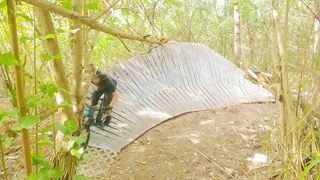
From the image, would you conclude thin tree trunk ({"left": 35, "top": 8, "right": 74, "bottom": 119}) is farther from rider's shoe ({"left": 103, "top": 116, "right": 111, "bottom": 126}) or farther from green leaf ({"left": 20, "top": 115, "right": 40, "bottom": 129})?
rider's shoe ({"left": 103, "top": 116, "right": 111, "bottom": 126})

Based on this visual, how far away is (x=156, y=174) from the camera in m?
3.62

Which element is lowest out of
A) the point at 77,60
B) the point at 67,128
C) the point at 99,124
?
the point at 99,124

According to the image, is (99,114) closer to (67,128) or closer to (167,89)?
(167,89)

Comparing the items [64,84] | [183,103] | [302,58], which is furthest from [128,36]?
[183,103]

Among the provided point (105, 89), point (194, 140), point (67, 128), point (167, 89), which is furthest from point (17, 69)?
point (167, 89)

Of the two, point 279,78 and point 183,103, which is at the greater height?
point 279,78

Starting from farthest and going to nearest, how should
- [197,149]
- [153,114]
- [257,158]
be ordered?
[153,114], [197,149], [257,158]

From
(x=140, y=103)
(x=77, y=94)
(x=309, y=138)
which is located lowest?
(x=140, y=103)

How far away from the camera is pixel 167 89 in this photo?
5.45 m

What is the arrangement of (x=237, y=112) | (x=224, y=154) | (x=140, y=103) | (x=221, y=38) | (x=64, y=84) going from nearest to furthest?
1. (x=64, y=84)
2. (x=224, y=154)
3. (x=140, y=103)
4. (x=237, y=112)
5. (x=221, y=38)

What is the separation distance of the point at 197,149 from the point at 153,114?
1106 millimetres

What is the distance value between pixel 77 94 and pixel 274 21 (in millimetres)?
1457

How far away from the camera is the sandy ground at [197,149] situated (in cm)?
363

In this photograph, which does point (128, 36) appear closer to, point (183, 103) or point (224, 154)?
point (224, 154)
